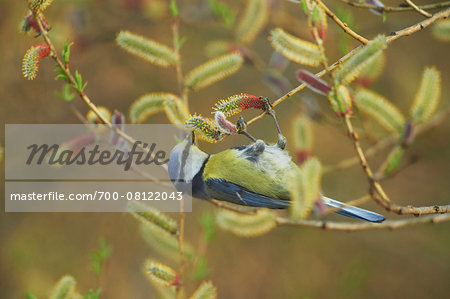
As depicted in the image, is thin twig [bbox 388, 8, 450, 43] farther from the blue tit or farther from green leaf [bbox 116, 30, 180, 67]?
green leaf [bbox 116, 30, 180, 67]

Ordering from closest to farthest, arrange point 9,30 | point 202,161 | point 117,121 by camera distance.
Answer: point 117,121 < point 202,161 < point 9,30

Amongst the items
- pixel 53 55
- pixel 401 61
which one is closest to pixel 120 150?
pixel 53 55

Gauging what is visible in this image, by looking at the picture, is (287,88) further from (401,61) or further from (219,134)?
(401,61)

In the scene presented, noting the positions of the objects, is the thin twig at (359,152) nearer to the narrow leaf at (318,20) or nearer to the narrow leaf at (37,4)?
the narrow leaf at (318,20)

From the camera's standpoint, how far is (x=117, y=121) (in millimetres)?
1940

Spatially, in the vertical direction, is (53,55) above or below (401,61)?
below

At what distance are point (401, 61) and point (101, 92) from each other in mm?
2898

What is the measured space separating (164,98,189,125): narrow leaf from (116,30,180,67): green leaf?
0.71 ft

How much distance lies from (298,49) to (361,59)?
25 cm

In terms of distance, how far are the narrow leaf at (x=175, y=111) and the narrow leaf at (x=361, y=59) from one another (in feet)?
2.48

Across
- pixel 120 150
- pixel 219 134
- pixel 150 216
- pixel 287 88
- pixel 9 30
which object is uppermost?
pixel 9 30

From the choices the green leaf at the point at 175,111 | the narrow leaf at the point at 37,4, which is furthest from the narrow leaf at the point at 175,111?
the narrow leaf at the point at 37,4

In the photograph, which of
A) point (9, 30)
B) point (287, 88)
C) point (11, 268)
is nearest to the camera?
point (287, 88)

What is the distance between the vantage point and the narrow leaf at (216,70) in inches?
76.2
